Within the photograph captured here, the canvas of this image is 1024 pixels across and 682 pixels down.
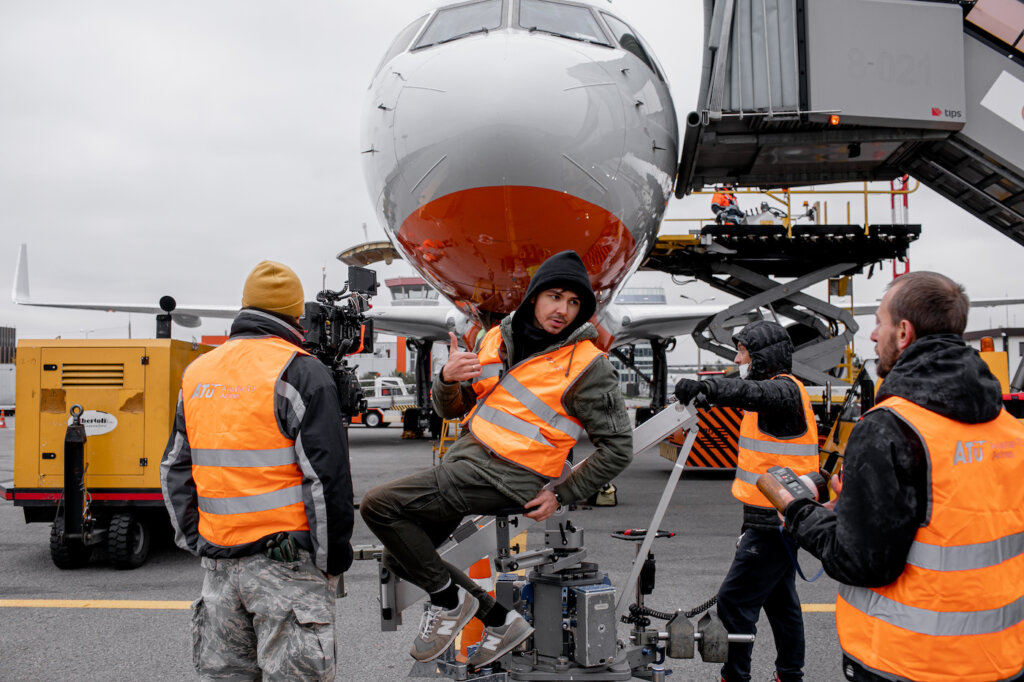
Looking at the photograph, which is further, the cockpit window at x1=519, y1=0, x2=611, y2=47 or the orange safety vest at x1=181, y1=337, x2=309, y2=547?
the cockpit window at x1=519, y1=0, x2=611, y2=47

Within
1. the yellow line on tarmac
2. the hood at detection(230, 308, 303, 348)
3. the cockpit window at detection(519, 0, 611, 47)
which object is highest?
the cockpit window at detection(519, 0, 611, 47)

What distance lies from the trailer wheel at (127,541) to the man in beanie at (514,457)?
452cm

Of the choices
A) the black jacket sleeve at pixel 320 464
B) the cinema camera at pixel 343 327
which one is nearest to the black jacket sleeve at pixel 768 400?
the black jacket sleeve at pixel 320 464

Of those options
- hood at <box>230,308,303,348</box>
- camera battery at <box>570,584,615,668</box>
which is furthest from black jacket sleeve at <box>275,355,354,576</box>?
camera battery at <box>570,584,615,668</box>

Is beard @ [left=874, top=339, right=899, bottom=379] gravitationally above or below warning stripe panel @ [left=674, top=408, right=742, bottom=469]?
above

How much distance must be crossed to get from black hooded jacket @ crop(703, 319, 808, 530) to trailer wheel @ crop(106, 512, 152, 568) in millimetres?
5217

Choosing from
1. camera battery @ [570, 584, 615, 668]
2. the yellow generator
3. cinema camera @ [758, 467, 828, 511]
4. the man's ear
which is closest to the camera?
the man's ear

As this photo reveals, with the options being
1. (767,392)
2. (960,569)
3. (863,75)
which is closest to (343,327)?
(767,392)

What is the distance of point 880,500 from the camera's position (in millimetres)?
1864

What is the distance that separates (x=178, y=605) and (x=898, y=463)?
16.6ft

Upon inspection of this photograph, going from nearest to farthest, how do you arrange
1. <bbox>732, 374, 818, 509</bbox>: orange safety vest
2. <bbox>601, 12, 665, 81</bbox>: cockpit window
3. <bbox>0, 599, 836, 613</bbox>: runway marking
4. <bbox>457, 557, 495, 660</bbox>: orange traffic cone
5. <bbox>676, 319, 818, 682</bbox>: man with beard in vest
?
<bbox>676, 319, 818, 682</bbox>: man with beard in vest
<bbox>457, 557, 495, 660</bbox>: orange traffic cone
<bbox>732, 374, 818, 509</bbox>: orange safety vest
<bbox>601, 12, 665, 81</bbox>: cockpit window
<bbox>0, 599, 836, 613</bbox>: runway marking

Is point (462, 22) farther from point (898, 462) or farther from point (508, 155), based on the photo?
point (898, 462)

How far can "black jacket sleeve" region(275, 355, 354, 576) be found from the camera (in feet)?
8.67

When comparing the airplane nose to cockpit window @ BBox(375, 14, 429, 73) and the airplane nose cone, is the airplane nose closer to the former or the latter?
the airplane nose cone
